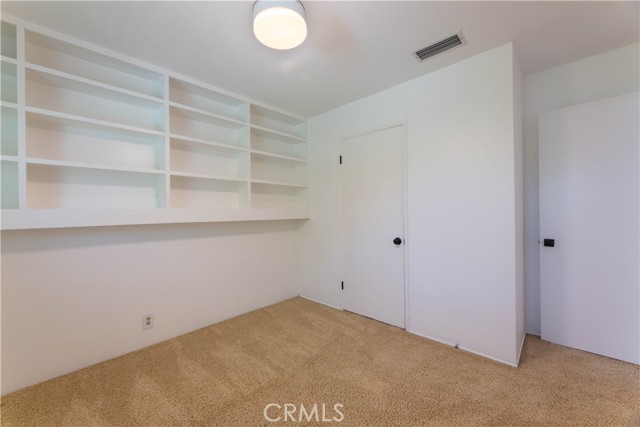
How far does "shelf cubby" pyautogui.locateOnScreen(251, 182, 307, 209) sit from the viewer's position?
3074mm

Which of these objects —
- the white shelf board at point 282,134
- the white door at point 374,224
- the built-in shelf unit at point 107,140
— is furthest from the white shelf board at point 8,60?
the white door at point 374,224

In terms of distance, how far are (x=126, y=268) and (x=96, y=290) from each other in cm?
24

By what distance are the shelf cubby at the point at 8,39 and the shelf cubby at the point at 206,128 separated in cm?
95

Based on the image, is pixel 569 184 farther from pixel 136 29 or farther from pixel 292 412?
pixel 136 29

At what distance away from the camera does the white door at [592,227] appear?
1.89m

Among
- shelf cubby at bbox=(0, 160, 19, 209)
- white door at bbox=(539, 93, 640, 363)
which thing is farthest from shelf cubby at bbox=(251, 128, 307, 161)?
white door at bbox=(539, 93, 640, 363)

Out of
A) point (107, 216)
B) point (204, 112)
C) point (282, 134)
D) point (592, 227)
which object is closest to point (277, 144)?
point (282, 134)

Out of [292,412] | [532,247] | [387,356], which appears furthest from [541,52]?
[292,412]

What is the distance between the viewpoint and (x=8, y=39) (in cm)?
168

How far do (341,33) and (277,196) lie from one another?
1978 mm

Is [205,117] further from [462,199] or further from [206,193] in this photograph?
[462,199]

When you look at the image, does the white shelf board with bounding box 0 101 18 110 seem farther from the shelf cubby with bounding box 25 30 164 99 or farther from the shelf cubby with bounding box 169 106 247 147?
the shelf cubby with bounding box 169 106 247 147

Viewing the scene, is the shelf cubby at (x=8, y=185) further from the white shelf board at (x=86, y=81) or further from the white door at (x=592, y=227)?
the white door at (x=592, y=227)

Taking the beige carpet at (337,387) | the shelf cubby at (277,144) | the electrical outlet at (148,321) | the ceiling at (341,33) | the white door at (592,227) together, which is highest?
the ceiling at (341,33)
